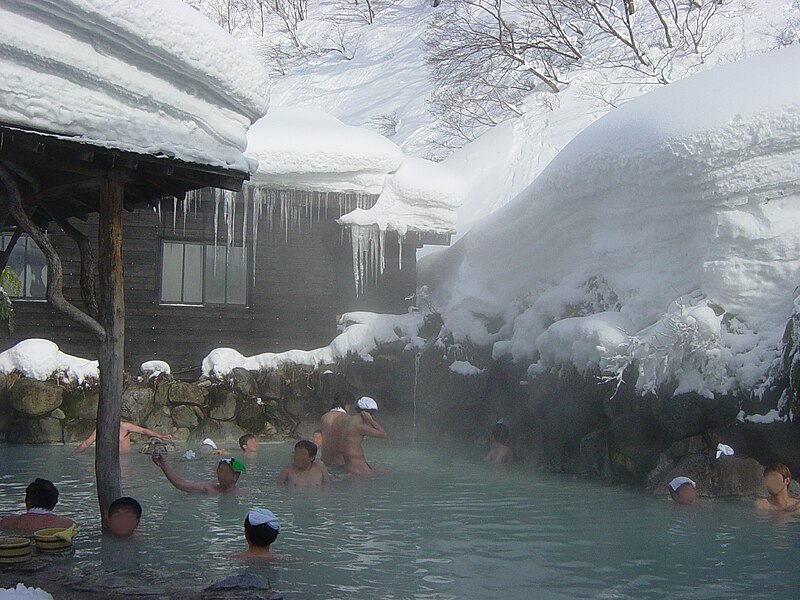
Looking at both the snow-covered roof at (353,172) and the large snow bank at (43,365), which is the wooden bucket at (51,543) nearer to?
the large snow bank at (43,365)

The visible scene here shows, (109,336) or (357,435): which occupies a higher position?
(109,336)

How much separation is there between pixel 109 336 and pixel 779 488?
15.7ft

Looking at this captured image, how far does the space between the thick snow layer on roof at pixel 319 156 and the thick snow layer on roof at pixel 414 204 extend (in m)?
0.22

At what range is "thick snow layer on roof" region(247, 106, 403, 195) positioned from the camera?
38.2 feet

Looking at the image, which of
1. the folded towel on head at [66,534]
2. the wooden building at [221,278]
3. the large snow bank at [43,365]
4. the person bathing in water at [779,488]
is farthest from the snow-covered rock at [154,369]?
the person bathing in water at [779,488]

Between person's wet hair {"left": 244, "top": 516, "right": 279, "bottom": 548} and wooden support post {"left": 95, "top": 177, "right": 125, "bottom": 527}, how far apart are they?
0.83 m

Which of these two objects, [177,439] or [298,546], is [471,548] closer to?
[298,546]

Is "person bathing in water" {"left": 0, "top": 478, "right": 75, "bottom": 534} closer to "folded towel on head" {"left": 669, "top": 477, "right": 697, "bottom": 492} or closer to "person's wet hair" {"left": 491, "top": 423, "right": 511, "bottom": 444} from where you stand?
"folded towel on head" {"left": 669, "top": 477, "right": 697, "bottom": 492}

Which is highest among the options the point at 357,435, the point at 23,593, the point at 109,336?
the point at 109,336

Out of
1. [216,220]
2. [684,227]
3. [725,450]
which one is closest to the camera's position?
[725,450]

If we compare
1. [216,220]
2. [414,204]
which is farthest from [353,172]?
[216,220]

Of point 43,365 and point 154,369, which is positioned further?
point 154,369

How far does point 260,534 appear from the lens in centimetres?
450

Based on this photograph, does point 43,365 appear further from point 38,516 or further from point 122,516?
point 122,516
